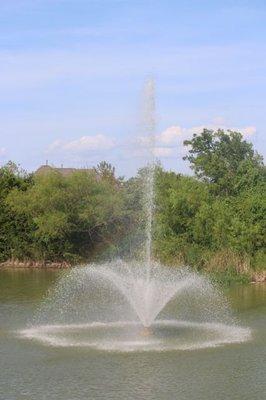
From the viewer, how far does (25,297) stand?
89.8 ft

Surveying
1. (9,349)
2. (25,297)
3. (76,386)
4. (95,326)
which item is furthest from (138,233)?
(76,386)

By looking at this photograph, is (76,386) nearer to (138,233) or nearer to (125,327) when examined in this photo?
(125,327)

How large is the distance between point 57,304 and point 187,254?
32.3ft

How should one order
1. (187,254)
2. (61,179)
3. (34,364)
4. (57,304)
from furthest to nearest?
1. (61,179)
2. (187,254)
3. (57,304)
4. (34,364)

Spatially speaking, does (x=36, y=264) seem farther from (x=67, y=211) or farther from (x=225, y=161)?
(x=225, y=161)

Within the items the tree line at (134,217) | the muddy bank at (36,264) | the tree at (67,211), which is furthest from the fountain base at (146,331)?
the muddy bank at (36,264)

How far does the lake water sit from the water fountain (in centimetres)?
74

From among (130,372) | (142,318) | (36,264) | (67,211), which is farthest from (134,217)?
(130,372)

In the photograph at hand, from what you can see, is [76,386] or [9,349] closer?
[76,386]

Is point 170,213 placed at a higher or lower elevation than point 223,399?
higher

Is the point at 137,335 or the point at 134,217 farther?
the point at 134,217

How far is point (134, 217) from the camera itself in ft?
135

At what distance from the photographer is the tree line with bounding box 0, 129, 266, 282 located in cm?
3341

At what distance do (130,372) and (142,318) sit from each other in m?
4.93
